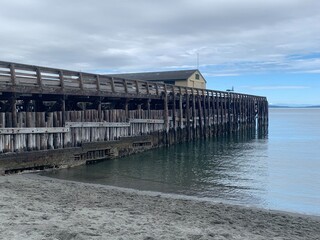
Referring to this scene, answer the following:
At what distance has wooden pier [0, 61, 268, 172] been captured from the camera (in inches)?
648

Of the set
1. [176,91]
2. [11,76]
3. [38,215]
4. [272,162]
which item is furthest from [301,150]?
[38,215]

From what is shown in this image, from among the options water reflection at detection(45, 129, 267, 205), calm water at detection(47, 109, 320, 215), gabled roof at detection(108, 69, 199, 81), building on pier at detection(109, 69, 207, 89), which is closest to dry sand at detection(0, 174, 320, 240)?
calm water at detection(47, 109, 320, 215)

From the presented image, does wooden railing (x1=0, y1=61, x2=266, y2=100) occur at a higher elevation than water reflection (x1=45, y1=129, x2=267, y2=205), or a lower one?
higher

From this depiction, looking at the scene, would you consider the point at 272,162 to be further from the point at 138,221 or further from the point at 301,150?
the point at 138,221

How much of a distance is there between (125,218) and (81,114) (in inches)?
505

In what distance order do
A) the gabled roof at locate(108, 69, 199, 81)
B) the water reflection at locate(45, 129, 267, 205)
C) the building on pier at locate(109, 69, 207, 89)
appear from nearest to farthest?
the water reflection at locate(45, 129, 267, 205) → the building on pier at locate(109, 69, 207, 89) → the gabled roof at locate(108, 69, 199, 81)

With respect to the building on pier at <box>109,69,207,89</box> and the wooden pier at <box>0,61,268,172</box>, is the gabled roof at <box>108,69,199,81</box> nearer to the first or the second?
the building on pier at <box>109,69,207,89</box>

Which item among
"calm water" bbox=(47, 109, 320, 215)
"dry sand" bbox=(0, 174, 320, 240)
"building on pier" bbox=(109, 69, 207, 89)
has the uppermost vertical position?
"building on pier" bbox=(109, 69, 207, 89)

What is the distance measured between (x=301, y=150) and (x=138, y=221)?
87.9 feet

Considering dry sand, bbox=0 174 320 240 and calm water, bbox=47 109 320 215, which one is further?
calm water, bbox=47 109 320 215

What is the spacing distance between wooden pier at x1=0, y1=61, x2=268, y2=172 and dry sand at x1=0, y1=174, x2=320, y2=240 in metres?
4.99

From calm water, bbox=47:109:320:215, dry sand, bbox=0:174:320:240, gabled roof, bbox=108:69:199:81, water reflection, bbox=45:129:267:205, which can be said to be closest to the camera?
dry sand, bbox=0:174:320:240

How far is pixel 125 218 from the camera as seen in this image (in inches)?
328

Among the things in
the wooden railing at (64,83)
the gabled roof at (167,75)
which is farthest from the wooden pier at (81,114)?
the gabled roof at (167,75)
